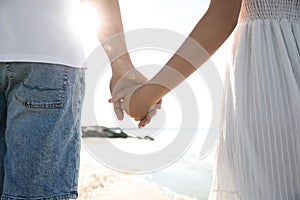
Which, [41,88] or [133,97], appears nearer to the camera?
[41,88]

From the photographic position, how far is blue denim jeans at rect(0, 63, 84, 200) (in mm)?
641

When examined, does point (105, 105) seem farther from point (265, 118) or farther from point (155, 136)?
point (265, 118)

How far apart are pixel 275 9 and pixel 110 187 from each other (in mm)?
2741

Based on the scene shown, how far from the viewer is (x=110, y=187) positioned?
126 inches

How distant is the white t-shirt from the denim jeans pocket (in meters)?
0.02

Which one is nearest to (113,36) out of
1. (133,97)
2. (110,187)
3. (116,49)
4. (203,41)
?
(116,49)

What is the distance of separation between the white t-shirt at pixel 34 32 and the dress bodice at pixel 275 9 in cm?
41

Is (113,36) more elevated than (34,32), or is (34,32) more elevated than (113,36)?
(113,36)

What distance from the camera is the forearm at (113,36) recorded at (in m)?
1.05

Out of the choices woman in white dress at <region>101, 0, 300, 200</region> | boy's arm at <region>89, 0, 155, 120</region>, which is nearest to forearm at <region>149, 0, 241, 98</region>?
woman in white dress at <region>101, 0, 300, 200</region>

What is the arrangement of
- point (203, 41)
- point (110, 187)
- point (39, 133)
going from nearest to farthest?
1. point (39, 133)
2. point (203, 41)
3. point (110, 187)

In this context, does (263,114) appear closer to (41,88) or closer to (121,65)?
(41,88)

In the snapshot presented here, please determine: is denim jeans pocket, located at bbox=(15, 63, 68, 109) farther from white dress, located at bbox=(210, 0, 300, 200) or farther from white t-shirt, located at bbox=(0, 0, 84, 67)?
white dress, located at bbox=(210, 0, 300, 200)

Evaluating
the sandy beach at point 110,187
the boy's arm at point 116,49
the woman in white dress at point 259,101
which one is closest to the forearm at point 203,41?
the woman in white dress at point 259,101
